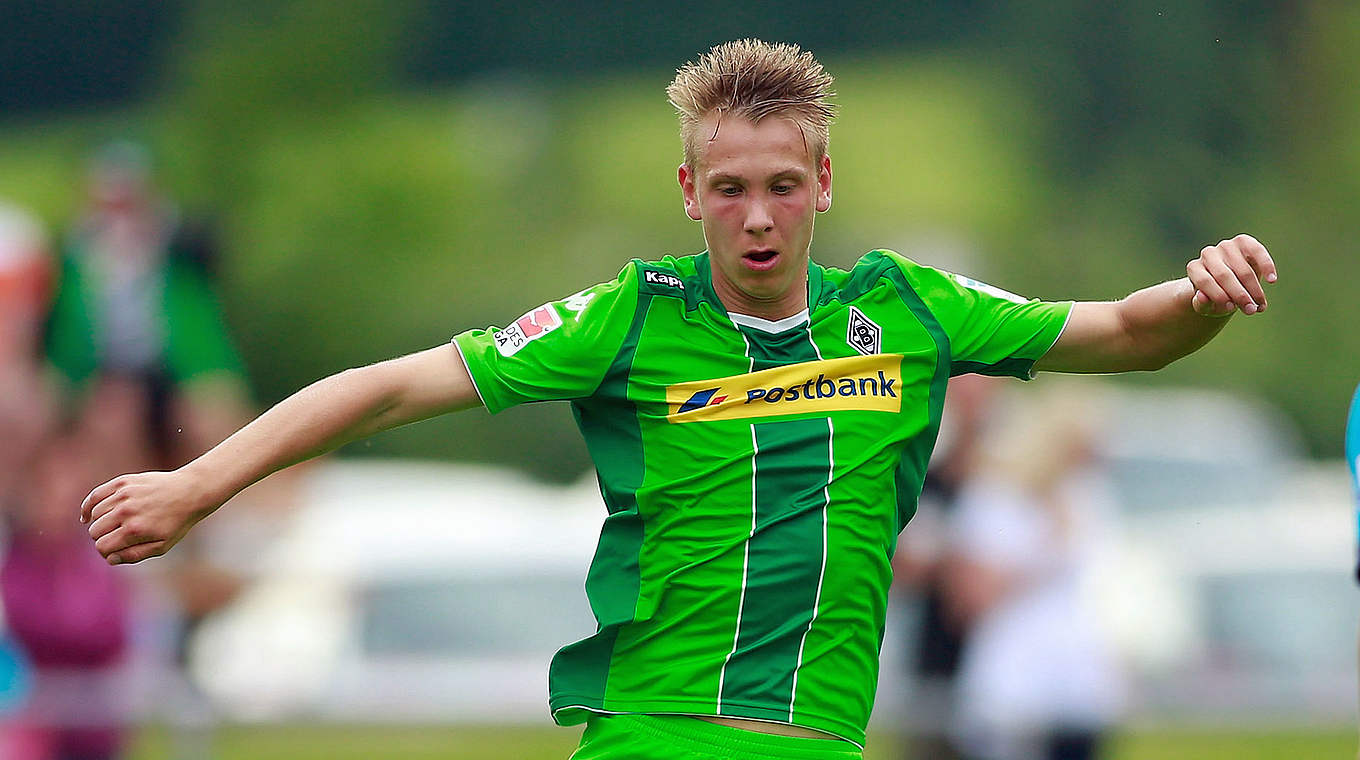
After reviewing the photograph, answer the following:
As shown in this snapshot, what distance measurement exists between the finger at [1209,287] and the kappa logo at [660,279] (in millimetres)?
1046

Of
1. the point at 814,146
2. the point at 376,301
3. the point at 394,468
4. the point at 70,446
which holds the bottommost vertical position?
the point at 814,146

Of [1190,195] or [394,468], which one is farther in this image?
[1190,195]

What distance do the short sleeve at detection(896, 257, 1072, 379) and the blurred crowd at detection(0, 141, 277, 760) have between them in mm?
5356

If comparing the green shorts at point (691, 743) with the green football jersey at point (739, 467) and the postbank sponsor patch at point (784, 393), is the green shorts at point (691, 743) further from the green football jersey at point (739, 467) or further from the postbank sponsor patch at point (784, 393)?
the postbank sponsor patch at point (784, 393)

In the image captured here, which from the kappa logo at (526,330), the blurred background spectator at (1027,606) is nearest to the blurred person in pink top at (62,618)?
the blurred background spectator at (1027,606)

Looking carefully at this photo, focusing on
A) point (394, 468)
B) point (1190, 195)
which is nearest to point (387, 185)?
point (394, 468)

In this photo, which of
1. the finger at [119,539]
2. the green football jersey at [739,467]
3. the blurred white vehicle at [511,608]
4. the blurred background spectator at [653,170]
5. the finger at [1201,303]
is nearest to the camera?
the finger at [119,539]

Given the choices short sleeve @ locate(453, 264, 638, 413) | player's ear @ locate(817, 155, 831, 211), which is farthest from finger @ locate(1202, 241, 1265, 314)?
short sleeve @ locate(453, 264, 638, 413)

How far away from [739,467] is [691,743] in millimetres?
568

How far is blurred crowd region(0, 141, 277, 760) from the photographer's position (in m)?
8.85

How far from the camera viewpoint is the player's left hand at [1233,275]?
13.2 ft

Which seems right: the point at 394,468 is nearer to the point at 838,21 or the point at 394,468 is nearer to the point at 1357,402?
the point at 838,21

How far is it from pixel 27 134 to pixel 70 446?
21523 millimetres

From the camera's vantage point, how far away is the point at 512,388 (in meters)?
4.20
